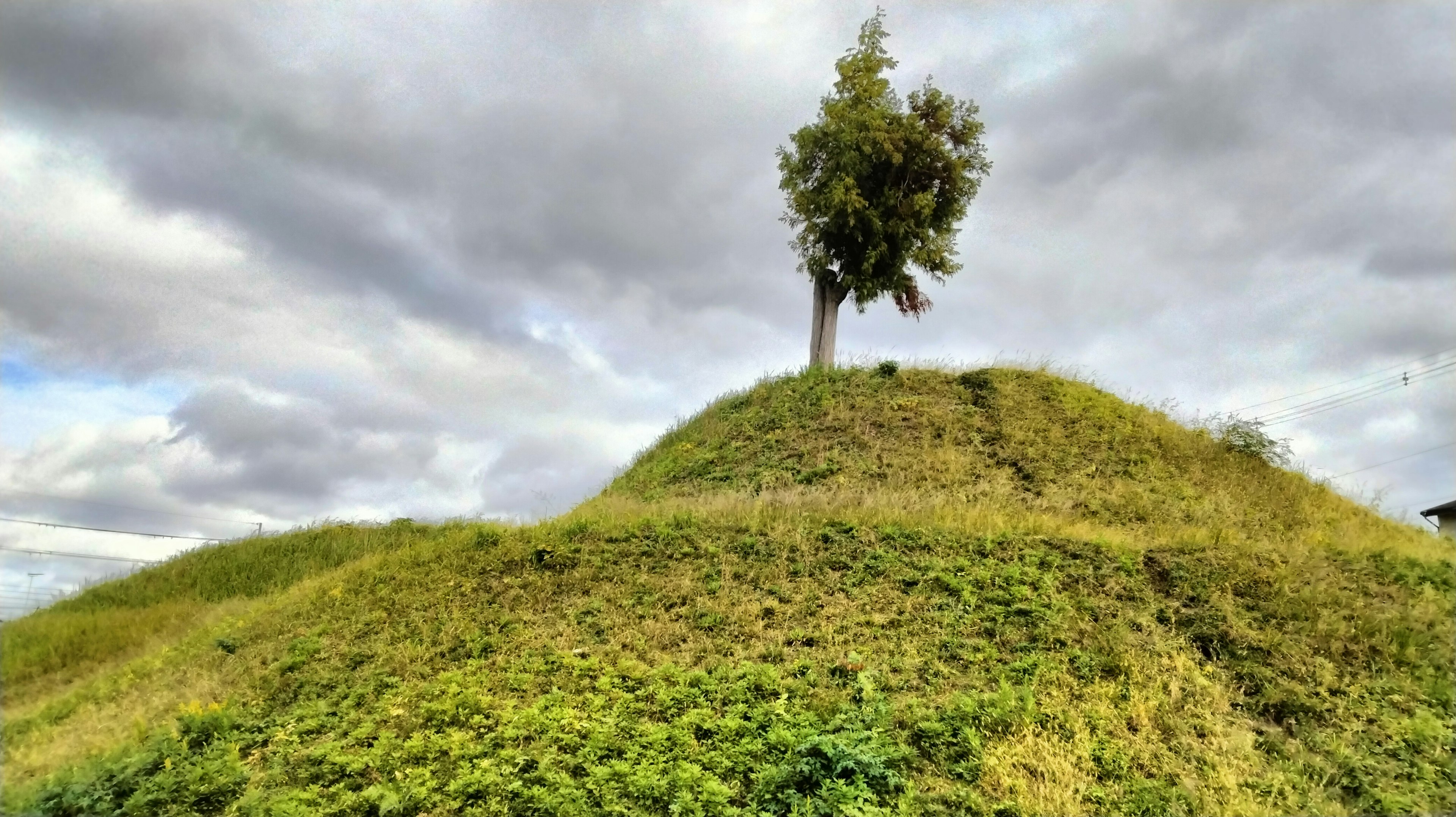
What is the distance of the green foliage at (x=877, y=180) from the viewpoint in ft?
80.7

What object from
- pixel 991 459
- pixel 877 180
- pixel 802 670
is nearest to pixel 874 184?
pixel 877 180

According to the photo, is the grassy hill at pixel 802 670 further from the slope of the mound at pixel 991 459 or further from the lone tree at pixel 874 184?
the lone tree at pixel 874 184

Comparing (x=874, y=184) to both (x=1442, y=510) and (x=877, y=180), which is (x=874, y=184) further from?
(x=1442, y=510)

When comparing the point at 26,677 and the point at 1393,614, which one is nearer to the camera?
the point at 1393,614

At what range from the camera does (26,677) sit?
12.3 meters

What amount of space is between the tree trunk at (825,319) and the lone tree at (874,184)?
1.3 inches

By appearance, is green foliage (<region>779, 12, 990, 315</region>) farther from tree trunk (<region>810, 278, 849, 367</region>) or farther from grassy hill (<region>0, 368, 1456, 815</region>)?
grassy hill (<region>0, 368, 1456, 815</region>)

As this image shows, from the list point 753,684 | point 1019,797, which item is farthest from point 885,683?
point 1019,797

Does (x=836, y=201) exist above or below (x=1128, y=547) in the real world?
above

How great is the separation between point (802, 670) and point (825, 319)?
1870cm

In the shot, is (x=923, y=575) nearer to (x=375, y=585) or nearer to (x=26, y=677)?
(x=375, y=585)

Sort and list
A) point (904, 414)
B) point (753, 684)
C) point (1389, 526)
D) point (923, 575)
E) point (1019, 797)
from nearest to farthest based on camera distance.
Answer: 1. point (1019, 797)
2. point (753, 684)
3. point (923, 575)
4. point (1389, 526)
5. point (904, 414)

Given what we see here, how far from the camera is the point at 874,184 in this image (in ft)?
83.0

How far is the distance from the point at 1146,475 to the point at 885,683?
12071mm
